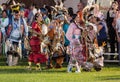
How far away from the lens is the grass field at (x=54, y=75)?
54.5 feet

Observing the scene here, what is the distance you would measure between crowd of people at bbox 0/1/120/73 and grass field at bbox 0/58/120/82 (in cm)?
43

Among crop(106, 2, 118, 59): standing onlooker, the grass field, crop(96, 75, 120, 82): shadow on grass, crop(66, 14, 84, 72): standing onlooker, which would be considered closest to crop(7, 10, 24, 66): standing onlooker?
the grass field

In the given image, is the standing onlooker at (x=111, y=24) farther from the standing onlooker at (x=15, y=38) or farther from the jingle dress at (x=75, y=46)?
the standing onlooker at (x=15, y=38)

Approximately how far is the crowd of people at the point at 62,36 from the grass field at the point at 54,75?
0.43m

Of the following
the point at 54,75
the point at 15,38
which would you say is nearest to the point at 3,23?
the point at 15,38

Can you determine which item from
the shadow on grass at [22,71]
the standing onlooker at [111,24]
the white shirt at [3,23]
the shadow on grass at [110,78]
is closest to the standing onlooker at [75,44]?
the shadow on grass at [22,71]

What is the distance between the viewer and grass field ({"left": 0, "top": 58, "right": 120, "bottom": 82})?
16.6 metres

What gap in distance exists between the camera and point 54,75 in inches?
699

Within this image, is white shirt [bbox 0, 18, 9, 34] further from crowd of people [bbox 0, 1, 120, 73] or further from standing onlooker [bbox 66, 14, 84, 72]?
standing onlooker [bbox 66, 14, 84, 72]

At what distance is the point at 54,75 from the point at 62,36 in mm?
2730

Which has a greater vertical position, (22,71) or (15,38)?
(15,38)

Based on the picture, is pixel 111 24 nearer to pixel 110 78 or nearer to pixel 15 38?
pixel 15 38

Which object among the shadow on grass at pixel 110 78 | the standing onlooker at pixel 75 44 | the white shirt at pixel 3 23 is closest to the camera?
the shadow on grass at pixel 110 78

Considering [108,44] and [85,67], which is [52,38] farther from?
[108,44]
